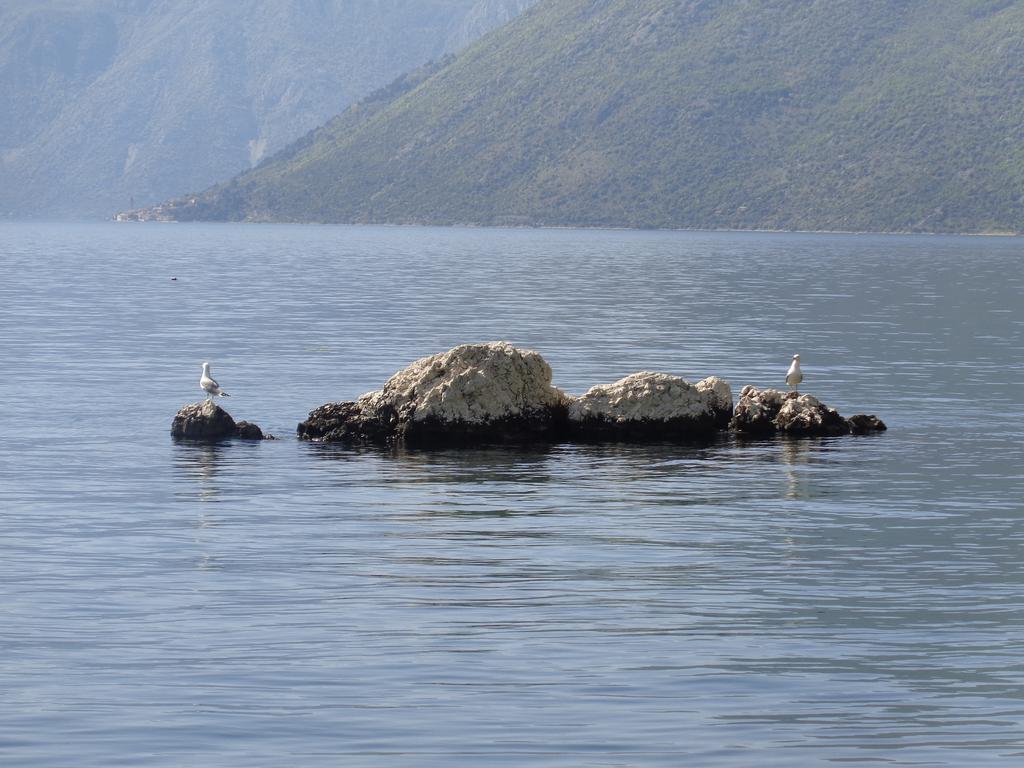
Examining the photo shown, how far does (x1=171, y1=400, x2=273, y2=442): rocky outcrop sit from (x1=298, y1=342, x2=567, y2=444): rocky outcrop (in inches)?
38.4

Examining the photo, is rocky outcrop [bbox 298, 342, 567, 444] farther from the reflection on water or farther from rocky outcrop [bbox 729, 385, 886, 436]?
rocky outcrop [bbox 729, 385, 886, 436]

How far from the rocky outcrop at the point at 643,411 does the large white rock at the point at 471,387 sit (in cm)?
86

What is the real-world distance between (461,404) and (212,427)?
4333 mm

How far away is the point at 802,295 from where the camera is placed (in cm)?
7919

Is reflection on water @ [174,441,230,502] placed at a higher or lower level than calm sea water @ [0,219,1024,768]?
higher

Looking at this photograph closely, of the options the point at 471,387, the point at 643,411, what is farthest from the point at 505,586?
the point at 643,411

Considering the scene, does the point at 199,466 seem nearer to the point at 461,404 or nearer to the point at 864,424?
the point at 461,404

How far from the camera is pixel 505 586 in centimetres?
1769

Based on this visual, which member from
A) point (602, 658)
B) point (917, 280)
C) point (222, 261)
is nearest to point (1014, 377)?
point (602, 658)

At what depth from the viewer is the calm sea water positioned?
42.4 ft

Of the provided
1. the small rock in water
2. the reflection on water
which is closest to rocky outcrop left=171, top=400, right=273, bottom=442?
the reflection on water

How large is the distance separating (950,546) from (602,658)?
6.98 meters

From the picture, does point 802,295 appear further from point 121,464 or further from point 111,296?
point 121,464

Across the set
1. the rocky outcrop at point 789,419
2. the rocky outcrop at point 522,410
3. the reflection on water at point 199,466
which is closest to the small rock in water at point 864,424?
the rocky outcrop at point 789,419
